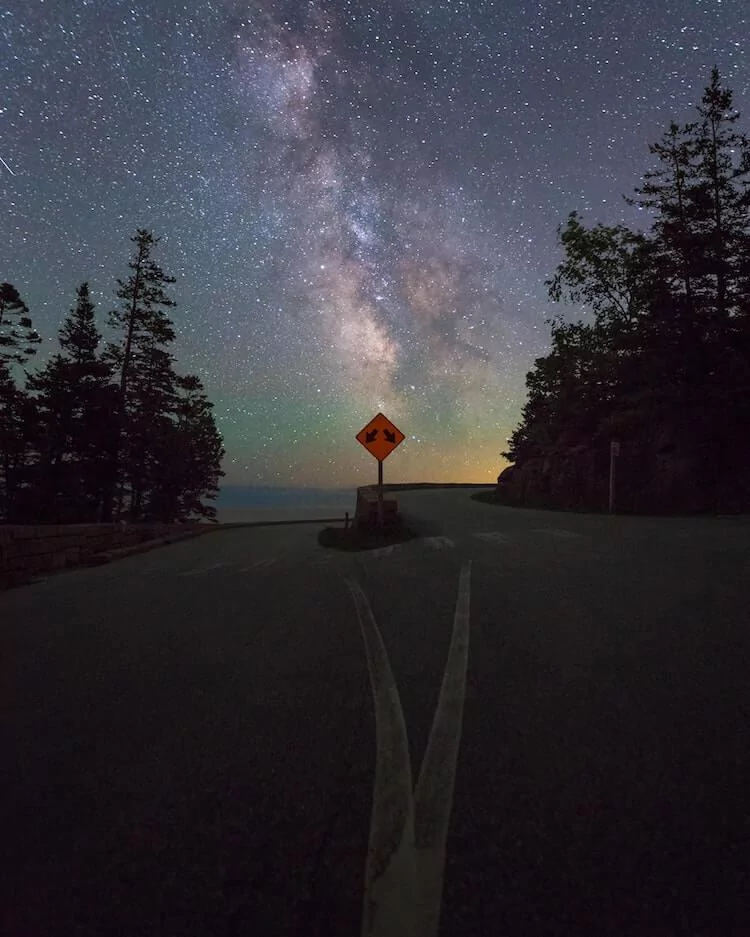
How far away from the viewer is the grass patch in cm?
1989

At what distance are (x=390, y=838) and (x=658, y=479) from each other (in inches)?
1184

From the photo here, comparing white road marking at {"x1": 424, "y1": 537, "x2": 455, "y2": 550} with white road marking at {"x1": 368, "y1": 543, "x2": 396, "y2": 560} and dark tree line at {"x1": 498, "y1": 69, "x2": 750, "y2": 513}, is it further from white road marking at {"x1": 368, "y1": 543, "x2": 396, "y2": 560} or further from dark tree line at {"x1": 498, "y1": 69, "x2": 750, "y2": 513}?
dark tree line at {"x1": 498, "y1": 69, "x2": 750, "y2": 513}

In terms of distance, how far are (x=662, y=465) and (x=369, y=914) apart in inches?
1218

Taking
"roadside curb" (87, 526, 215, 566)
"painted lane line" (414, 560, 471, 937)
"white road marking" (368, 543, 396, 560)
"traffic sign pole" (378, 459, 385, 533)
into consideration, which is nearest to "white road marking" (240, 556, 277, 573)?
"white road marking" (368, 543, 396, 560)

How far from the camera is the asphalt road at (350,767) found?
7.64 feet

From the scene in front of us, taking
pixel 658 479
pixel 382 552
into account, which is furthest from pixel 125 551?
pixel 658 479

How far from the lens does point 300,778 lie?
3.35 metres

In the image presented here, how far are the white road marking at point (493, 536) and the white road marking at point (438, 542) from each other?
93cm

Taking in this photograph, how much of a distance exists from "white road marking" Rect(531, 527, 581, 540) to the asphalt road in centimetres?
809

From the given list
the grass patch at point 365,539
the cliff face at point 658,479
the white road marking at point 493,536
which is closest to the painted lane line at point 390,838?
the white road marking at point 493,536

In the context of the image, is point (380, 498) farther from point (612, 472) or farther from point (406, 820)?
point (406, 820)

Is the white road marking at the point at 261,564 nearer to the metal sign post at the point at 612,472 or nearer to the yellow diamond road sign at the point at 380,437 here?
the yellow diamond road sign at the point at 380,437

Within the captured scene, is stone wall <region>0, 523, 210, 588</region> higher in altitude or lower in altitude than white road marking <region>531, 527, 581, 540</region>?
lower

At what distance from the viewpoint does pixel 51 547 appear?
16.2m
